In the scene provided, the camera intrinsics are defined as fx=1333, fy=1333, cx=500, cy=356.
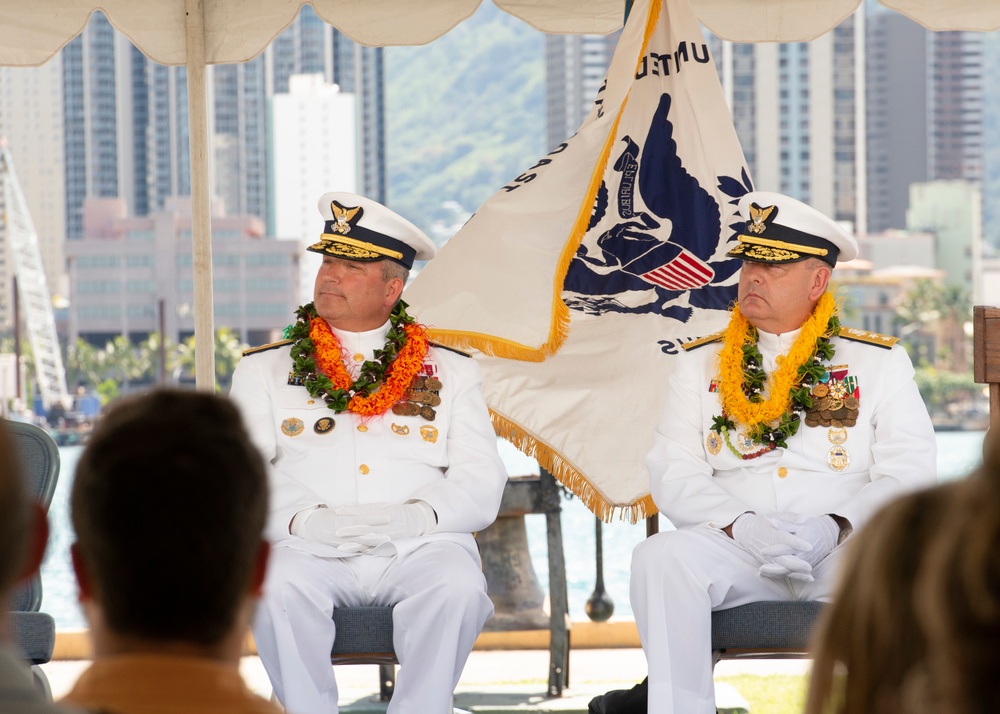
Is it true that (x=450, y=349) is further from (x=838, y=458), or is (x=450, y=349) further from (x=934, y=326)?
(x=934, y=326)

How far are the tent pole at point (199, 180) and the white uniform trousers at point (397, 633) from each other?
4.49 ft

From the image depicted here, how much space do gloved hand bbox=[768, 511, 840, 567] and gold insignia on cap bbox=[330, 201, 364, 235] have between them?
4.91 feet

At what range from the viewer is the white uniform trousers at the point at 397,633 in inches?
128

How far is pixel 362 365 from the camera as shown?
392 cm

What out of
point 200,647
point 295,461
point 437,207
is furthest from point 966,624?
point 437,207

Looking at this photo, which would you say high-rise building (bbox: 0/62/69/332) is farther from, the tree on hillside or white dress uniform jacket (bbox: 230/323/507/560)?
white dress uniform jacket (bbox: 230/323/507/560)

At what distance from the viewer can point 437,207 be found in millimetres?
129125

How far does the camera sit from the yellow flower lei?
3734mm

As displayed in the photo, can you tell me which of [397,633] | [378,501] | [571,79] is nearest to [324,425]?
[378,501]

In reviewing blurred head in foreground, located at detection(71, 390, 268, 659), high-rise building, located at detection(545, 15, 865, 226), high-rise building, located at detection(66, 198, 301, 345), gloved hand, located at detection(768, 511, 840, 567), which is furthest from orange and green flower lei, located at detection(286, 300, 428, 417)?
high-rise building, located at detection(545, 15, 865, 226)

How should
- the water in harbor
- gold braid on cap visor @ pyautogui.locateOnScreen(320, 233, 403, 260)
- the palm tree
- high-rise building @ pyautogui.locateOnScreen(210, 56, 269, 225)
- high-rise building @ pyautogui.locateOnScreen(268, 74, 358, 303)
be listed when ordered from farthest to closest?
high-rise building @ pyautogui.locateOnScreen(210, 56, 269, 225) < high-rise building @ pyautogui.locateOnScreen(268, 74, 358, 303) < the palm tree < the water in harbor < gold braid on cap visor @ pyautogui.locateOnScreen(320, 233, 403, 260)

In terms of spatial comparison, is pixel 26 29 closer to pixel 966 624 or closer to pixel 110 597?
pixel 110 597

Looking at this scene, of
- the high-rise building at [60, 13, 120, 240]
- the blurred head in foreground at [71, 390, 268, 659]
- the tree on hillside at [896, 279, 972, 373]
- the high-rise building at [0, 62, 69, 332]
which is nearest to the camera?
the blurred head in foreground at [71, 390, 268, 659]

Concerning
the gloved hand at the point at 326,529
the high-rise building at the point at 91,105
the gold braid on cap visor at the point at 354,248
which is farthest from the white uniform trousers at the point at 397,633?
the high-rise building at the point at 91,105
